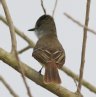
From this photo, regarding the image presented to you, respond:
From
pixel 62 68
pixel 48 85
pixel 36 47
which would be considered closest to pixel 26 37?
pixel 36 47

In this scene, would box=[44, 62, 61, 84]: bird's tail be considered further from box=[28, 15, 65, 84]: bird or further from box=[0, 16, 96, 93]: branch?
box=[0, 16, 96, 93]: branch

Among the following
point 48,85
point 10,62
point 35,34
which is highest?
point 10,62

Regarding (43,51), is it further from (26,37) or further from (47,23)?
(47,23)

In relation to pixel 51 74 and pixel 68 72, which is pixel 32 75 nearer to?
pixel 51 74

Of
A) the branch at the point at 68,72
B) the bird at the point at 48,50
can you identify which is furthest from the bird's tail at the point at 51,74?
the branch at the point at 68,72

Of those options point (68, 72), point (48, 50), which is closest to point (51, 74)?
point (68, 72)

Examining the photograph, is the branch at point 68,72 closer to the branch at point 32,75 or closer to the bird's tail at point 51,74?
the bird's tail at point 51,74

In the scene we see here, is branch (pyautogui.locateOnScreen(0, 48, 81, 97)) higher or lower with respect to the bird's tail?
higher

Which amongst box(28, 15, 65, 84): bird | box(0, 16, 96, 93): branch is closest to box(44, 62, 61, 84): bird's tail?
box(28, 15, 65, 84): bird
